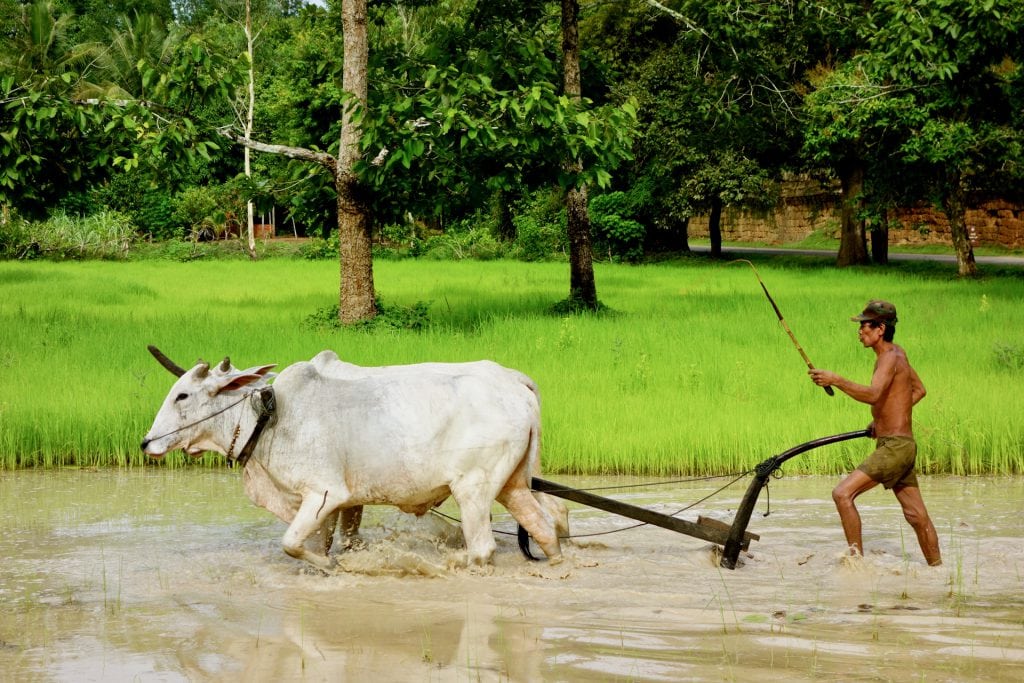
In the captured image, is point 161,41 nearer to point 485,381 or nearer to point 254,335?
point 254,335

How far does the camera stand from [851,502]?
641 centimetres

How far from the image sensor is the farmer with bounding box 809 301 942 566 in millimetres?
6375

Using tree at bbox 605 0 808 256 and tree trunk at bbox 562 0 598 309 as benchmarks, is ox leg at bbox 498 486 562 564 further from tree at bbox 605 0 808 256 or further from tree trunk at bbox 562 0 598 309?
tree at bbox 605 0 808 256

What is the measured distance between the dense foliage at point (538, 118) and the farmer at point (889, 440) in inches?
319

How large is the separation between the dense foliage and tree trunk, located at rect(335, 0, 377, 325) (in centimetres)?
38

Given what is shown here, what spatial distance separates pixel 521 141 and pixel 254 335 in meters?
3.82

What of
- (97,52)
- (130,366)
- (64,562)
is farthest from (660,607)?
(97,52)

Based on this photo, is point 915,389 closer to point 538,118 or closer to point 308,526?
point 308,526

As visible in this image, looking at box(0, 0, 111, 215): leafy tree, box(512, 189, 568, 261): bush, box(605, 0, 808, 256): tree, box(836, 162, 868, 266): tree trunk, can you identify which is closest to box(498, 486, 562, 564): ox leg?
box(0, 0, 111, 215): leafy tree

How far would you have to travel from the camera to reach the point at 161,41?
144ft

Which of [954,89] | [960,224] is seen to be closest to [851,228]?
[960,224]

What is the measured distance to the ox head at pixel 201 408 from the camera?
6484mm

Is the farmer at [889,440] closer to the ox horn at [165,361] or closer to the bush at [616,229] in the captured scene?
the ox horn at [165,361]

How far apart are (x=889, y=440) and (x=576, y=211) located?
39.2 ft
